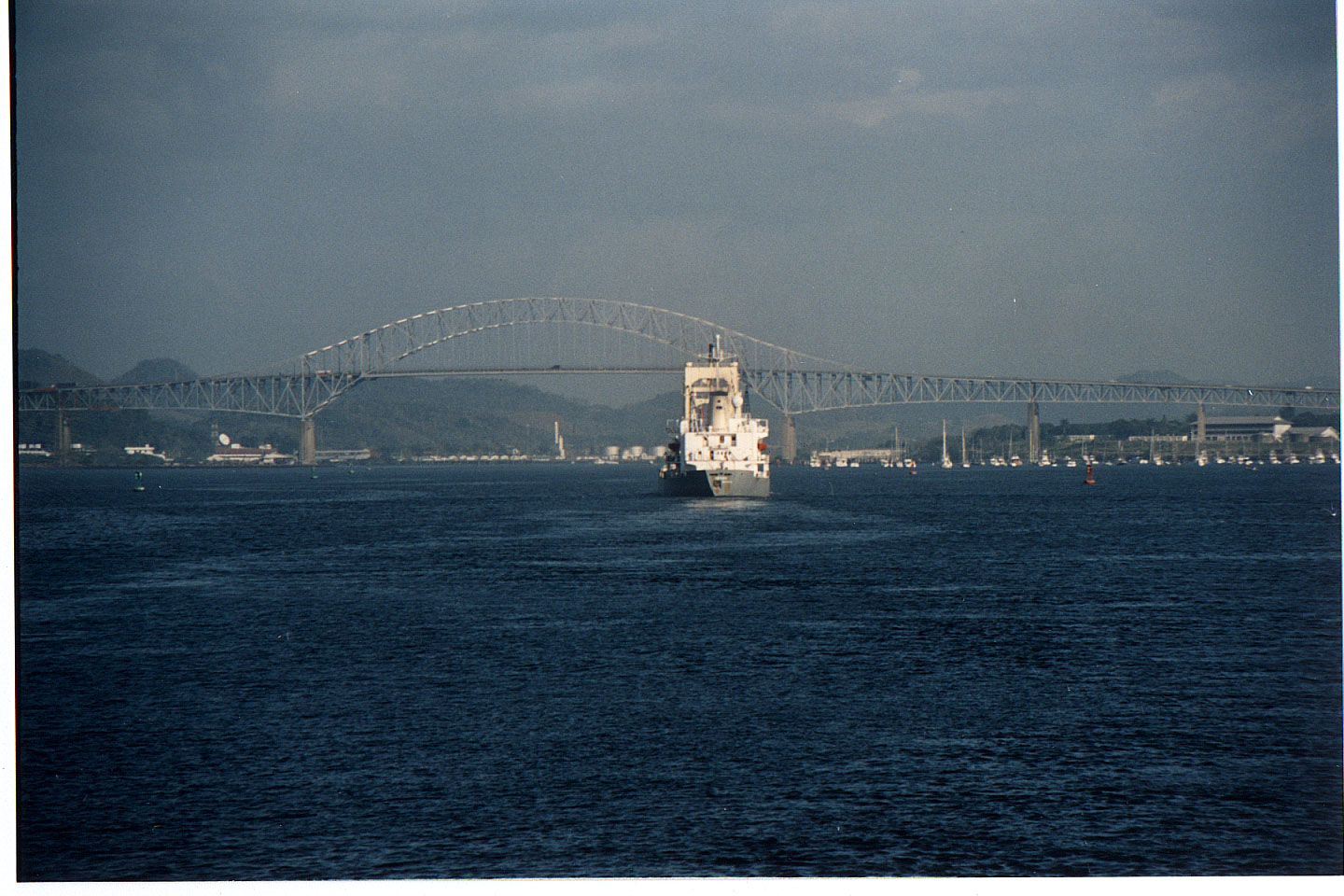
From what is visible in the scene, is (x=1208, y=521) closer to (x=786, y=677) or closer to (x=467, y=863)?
(x=786, y=677)

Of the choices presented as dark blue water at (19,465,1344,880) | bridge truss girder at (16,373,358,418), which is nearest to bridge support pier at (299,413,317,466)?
bridge truss girder at (16,373,358,418)

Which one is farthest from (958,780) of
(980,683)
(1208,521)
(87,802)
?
(1208,521)

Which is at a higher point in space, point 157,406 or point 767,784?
point 157,406

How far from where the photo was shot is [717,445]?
2511 inches

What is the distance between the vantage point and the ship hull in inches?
2489

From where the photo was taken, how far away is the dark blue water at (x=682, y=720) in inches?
399

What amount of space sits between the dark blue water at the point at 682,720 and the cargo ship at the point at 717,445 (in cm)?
3174

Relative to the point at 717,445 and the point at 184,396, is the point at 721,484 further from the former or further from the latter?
the point at 184,396

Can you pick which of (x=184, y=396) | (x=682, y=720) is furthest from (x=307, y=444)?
(x=682, y=720)

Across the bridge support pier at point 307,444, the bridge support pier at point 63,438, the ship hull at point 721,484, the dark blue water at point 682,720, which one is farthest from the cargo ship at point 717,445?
the bridge support pier at point 63,438

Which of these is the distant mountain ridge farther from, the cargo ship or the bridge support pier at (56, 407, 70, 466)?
the cargo ship

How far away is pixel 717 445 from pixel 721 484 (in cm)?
204

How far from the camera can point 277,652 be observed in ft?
60.2

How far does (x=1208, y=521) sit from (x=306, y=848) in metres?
44.3
